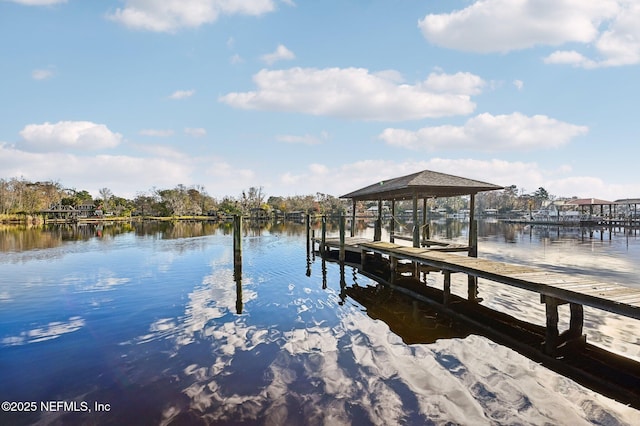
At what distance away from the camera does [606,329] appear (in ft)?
25.5

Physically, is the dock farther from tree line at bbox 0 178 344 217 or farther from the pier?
tree line at bbox 0 178 344 217

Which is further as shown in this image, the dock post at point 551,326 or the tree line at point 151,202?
the tree line at point 151,202

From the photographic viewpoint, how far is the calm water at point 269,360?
15.8ft

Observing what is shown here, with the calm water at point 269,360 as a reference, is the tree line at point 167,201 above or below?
above

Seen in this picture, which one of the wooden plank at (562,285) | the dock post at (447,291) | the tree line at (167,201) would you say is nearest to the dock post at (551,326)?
the wooden plank at (562,285)

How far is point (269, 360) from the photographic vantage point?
6.41 meters

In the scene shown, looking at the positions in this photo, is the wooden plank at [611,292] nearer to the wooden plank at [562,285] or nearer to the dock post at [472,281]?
the wooden plank at [562,285]

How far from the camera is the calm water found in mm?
4801

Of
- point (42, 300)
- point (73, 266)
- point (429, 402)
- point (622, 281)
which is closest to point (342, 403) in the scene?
point (429, 402)

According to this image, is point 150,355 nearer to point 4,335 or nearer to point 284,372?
point 284,372

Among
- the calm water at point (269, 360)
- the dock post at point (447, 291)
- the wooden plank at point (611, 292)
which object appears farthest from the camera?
the dock post at point (447, 291)

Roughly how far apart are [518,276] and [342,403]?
517 centimetres

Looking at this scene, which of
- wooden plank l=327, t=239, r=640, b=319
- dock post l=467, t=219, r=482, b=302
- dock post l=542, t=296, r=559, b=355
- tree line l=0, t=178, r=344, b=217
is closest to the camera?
wooden plank l=327, t=239, r=640, b=319

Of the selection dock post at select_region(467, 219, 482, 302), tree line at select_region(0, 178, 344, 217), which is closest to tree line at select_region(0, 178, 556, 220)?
tree line at select_region(0, 178, 344, 217)
